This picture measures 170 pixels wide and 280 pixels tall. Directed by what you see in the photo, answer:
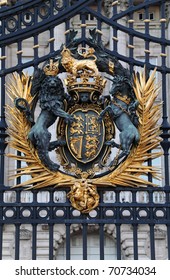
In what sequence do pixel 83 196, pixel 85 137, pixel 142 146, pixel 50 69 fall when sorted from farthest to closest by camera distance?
1. pixel 50 69
2. pixel 142 146
3. pixel 85 137
4. pixel 83 196

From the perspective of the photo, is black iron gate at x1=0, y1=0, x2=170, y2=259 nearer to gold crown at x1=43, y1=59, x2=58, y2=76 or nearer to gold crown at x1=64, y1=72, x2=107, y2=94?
gold crown at x1=43, y1=59, x2=58, y2=76

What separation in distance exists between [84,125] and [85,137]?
7.3 inches

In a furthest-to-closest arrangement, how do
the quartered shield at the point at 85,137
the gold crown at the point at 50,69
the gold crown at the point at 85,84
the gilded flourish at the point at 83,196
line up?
1. the gold crown at the point at 50,69
2. the gold crown at the point at 85,84
3. the quartered shield at the point at 85,137
4. the gilded flourish at the point at 83,196

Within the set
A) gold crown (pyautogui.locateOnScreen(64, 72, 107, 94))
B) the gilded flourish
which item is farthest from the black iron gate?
gold crown (pyautogui.locateOnScreen(64, 72, 107, 94))

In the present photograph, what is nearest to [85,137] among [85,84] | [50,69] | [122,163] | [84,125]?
[84,125]

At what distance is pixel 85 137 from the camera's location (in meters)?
12.9

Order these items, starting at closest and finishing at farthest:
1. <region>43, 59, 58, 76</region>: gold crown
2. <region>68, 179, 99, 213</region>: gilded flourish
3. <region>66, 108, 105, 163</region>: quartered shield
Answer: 1. <region>68, 179, 99, 213</region>: gilded flourish
2. <region>66, 108, 105, 163</region>: quartered shield
3. <region>43, 59, 58, 76</region>: gold crown

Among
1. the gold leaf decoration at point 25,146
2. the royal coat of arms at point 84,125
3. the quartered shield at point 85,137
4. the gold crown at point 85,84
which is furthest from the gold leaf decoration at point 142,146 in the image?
the gold leaf decoration at point 25,146

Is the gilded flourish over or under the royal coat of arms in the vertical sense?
under

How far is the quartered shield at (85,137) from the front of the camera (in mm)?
12883

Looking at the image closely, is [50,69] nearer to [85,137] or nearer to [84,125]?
[84,125]

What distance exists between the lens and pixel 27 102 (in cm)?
1299

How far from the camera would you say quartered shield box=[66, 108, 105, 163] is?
12883 mm

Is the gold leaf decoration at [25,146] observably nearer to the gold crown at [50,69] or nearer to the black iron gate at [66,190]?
the black iron gate at [66,190]
